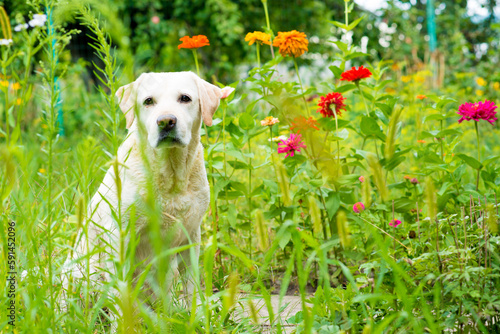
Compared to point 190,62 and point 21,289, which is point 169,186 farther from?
point 190,62

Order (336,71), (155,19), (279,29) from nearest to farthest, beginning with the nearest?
1. (336,71)
2. (155,19)
3. (279,29)

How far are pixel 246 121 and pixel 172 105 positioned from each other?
1.68 feet

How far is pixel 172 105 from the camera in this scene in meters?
2.42

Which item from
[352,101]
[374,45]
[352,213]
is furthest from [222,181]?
[374,45]

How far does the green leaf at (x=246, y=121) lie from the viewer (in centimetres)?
271

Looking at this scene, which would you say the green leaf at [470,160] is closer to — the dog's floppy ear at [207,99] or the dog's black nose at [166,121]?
the dog's floppy ear at [207,99]

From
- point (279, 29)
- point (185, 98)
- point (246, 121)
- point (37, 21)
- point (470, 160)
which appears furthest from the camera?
point (279, 29)

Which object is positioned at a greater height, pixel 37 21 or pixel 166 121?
pixel 37 21

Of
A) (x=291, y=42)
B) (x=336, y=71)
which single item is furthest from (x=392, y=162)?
(x=291, y=42)

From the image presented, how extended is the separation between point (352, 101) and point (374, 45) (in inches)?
158

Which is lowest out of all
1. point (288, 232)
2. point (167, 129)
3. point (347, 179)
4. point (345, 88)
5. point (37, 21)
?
point (288, 232)

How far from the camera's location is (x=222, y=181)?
2.73 m

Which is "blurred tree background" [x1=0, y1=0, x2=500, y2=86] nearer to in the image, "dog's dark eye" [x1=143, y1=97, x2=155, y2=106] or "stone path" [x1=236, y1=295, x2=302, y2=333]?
"dog's dark eye" [x1=143, y1=97, x2=155, y2=106]

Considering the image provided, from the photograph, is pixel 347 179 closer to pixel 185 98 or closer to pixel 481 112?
pixel 481 112
